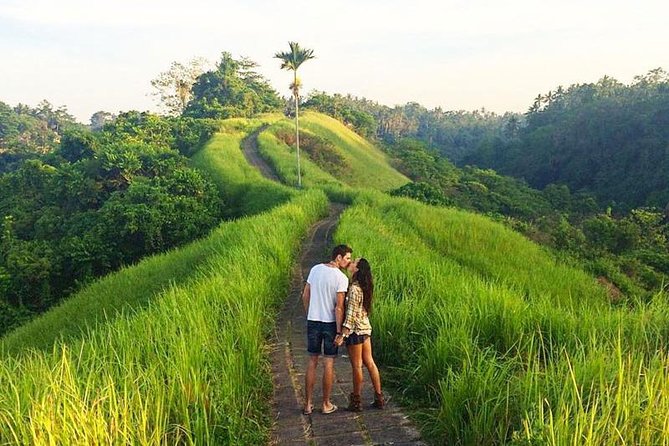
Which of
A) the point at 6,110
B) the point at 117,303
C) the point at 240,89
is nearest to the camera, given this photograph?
the point at 117,303

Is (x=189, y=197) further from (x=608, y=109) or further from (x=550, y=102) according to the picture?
(x=550, y=102)

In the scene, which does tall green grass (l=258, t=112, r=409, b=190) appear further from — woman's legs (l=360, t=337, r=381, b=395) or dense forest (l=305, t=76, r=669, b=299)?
woman's legs (l=360, t=337, r=381, b=395)

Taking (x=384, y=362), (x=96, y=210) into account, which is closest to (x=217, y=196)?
(x=96, y=210)

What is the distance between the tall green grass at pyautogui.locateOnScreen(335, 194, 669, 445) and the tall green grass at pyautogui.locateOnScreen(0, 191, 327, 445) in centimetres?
173

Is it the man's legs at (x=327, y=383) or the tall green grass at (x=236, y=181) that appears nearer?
the man's legs at (x=327, y=383)

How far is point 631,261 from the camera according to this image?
20.5m

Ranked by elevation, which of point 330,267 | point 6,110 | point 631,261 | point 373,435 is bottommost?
point 631,261

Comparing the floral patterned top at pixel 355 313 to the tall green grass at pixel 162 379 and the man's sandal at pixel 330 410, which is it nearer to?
the man's sandal at pixel 330 410

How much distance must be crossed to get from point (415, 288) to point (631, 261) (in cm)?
1730

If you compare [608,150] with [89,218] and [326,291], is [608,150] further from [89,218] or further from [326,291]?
[326,291]

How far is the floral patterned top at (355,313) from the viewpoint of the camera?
4.85 meters

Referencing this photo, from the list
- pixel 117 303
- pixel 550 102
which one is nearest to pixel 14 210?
pixel 117 303

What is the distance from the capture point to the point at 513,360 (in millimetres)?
4441

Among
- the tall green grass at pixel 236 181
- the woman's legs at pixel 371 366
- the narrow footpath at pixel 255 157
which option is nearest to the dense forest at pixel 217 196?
the tall green grass at pixel 236 181
